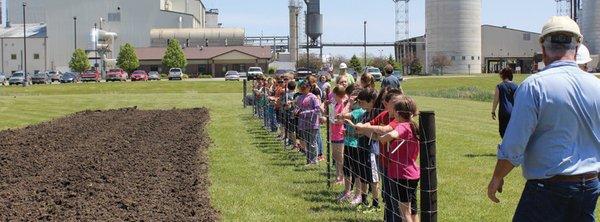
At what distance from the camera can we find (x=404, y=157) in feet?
22.8

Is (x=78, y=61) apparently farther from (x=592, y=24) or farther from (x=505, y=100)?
(x=505, y=100)

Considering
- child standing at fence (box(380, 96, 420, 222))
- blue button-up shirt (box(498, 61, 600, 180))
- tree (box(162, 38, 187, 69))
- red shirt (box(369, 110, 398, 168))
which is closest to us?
blue button-up shirt (box(498, 61, 600, 180))

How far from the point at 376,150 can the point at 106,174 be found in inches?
184

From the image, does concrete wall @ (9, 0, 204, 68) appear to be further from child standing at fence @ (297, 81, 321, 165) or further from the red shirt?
the red shirt

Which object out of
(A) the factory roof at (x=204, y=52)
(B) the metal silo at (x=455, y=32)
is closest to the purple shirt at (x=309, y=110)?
(A) the factory roof at (x=204, y=52)

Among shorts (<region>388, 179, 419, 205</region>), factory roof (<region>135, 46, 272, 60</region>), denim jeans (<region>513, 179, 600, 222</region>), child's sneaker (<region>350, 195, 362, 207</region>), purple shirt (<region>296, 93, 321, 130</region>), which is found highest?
factory roof (<region>135, 46, 272, 60</region>)

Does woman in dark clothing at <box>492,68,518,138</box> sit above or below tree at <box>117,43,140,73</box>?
below

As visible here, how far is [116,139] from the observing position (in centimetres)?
1711

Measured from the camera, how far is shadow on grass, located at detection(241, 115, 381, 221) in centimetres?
911

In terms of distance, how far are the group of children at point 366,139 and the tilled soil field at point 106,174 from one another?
73.3 inches

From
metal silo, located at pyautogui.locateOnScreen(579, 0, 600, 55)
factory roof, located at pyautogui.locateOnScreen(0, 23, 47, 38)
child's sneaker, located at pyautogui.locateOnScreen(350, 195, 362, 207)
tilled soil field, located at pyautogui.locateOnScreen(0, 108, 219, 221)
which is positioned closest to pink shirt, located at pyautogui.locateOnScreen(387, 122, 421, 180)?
child's sneaker, located at pyautogui.locateOnScreen(350, 195, 362, 207)

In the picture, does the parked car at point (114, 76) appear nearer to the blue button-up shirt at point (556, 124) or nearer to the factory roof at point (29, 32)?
the factory roof at point (29, 32)

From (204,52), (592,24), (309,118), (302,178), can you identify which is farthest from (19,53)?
(302,178)

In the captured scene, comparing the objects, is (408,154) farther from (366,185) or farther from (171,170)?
(171,170)
